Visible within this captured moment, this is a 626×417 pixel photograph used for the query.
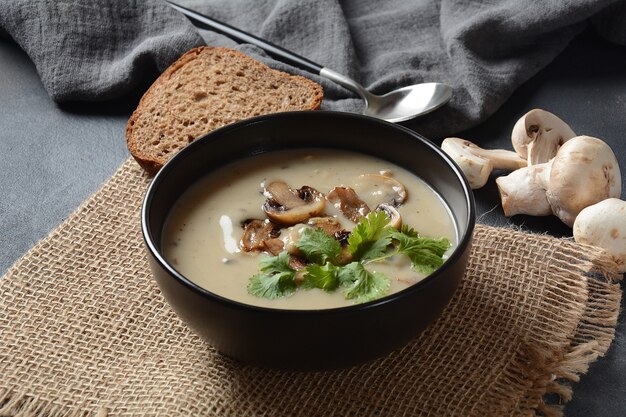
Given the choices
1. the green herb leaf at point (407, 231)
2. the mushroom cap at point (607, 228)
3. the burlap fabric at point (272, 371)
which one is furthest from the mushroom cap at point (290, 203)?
the mushroom cap at point (607, 228)

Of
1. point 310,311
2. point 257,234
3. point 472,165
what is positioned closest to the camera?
point 310,311

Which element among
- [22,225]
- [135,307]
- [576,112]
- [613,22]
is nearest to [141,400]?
[135,307]

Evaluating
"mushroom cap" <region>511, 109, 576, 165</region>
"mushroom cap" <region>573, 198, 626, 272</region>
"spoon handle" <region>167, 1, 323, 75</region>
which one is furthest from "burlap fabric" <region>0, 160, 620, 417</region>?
"spoon handle" <region>167, 1, 323, 75</region>

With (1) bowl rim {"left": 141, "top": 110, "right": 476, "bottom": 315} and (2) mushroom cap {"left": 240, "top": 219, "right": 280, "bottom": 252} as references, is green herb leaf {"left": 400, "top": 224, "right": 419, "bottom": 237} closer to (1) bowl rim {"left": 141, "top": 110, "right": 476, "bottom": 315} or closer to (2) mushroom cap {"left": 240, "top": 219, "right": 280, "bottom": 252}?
(1) bowl rim {"left": 141, "top": 110, "right": 476, "bottom": 315}

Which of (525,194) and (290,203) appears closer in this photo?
(290,203)

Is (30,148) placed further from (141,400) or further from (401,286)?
(401,286)

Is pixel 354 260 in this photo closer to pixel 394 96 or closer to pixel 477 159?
pixel 477 159

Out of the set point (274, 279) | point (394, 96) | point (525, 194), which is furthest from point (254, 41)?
A: point (274, 279)
